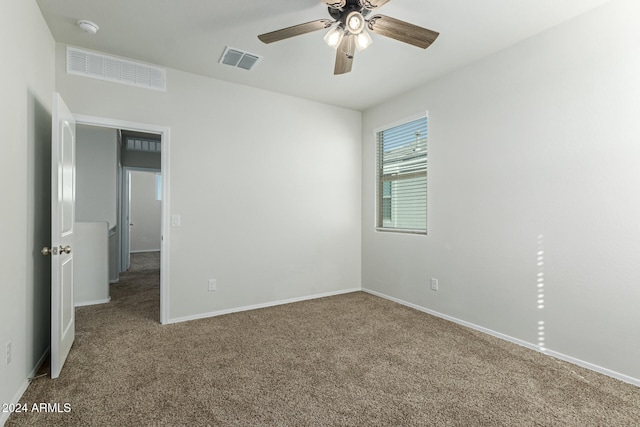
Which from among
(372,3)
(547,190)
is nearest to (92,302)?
(372,3)

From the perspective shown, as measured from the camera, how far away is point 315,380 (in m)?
2.17

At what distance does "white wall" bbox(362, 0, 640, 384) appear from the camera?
222 centimetres

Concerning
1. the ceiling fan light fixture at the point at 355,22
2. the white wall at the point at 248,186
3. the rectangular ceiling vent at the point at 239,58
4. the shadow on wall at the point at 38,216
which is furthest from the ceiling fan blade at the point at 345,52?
the shadow on wall at the point at 38,216

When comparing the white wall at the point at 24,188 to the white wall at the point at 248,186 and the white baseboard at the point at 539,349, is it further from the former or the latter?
the white baseboard at the point at 539,349

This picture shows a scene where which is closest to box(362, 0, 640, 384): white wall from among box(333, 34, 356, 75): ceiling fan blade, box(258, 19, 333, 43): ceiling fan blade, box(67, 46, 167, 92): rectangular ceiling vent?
box(333, 34, 356, 75): ceiling fan blade

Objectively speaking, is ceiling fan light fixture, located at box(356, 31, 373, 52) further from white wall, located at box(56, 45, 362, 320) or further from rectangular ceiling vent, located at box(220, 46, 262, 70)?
white wall, located at box(56, 45, 362, 320)

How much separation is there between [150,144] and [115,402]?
6107 mm

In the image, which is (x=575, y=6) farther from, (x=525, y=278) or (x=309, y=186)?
(x=309, y=186)

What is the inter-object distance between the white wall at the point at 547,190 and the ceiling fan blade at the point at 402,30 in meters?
1.24

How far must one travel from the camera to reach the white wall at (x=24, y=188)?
1.74 metres

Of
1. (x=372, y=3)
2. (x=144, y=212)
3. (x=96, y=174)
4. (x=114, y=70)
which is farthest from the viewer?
(x=144, y=212)

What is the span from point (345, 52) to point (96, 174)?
166 inches

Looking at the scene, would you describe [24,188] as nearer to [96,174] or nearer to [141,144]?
[96,174]

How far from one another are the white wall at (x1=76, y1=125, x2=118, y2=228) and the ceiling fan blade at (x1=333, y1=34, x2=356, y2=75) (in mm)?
3854
